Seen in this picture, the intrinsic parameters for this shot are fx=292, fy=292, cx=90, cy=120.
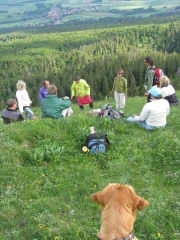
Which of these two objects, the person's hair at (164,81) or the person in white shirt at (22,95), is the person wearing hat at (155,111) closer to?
the person's hair at (164,81)

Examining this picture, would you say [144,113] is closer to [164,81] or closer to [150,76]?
[164,81]

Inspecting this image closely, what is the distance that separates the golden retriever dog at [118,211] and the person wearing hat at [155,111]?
595 centimetres

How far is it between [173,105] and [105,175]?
238 inches

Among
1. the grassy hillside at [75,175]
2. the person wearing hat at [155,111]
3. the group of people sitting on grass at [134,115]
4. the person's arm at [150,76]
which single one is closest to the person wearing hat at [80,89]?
the group of people sitting on grass at [134,115]

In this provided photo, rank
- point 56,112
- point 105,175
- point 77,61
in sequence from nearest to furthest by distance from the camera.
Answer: point 105,175 < point 56,112 < point 77,61

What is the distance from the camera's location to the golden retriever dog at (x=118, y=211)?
128 inches

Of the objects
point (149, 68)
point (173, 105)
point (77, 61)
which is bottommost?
point (77, 61)

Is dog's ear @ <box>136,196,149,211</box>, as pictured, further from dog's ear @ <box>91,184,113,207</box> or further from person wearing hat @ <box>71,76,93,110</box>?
person wearing hat @ <box>71,76,93,110</box>

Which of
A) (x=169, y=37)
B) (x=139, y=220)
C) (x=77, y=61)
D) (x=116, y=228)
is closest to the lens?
(x=116, y=228)

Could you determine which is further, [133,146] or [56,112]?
[56,112]

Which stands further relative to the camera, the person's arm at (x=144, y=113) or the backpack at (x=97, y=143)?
the person's arm at (x=144, y=113)

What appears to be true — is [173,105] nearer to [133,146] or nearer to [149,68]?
[149,68]

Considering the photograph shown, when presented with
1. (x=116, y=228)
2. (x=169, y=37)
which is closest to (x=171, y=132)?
(x=116, y=228)

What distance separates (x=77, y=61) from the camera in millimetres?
115688
